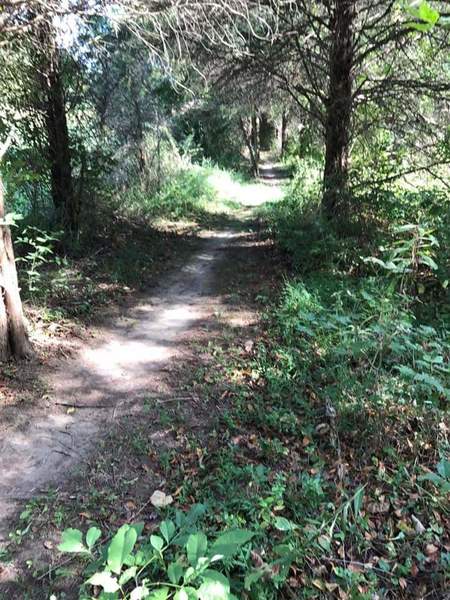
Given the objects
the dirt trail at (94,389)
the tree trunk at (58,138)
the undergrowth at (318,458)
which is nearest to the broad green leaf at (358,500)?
the undergrowth at (318,458)

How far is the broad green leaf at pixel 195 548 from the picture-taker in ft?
6.81

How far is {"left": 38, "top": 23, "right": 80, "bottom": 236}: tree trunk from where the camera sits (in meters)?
6.75

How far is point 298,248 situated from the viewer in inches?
315

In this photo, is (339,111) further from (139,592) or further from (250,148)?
(250,148)

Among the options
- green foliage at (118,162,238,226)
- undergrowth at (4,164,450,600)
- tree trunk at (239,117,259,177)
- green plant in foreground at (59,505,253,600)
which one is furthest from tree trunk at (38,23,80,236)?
tree trunk at (239,117,259,177)

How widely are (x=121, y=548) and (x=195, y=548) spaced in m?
0.34

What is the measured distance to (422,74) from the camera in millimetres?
8016

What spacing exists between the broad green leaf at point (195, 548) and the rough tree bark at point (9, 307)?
3.11 metres

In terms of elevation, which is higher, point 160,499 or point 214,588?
point 214,588

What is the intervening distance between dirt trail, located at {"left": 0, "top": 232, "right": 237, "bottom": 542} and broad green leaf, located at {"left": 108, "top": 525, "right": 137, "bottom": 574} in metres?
1.19

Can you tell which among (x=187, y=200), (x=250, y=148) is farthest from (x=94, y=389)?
(x=250, y=148)

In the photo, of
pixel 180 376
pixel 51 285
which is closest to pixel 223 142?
pixel 51 285

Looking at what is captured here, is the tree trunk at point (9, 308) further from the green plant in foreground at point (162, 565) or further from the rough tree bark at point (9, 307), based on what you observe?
the green plant in foreground at point (162, 565)

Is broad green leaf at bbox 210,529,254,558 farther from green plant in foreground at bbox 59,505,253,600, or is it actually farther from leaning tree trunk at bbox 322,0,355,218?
leaning tree trunk at bbox 322,0,355,218
